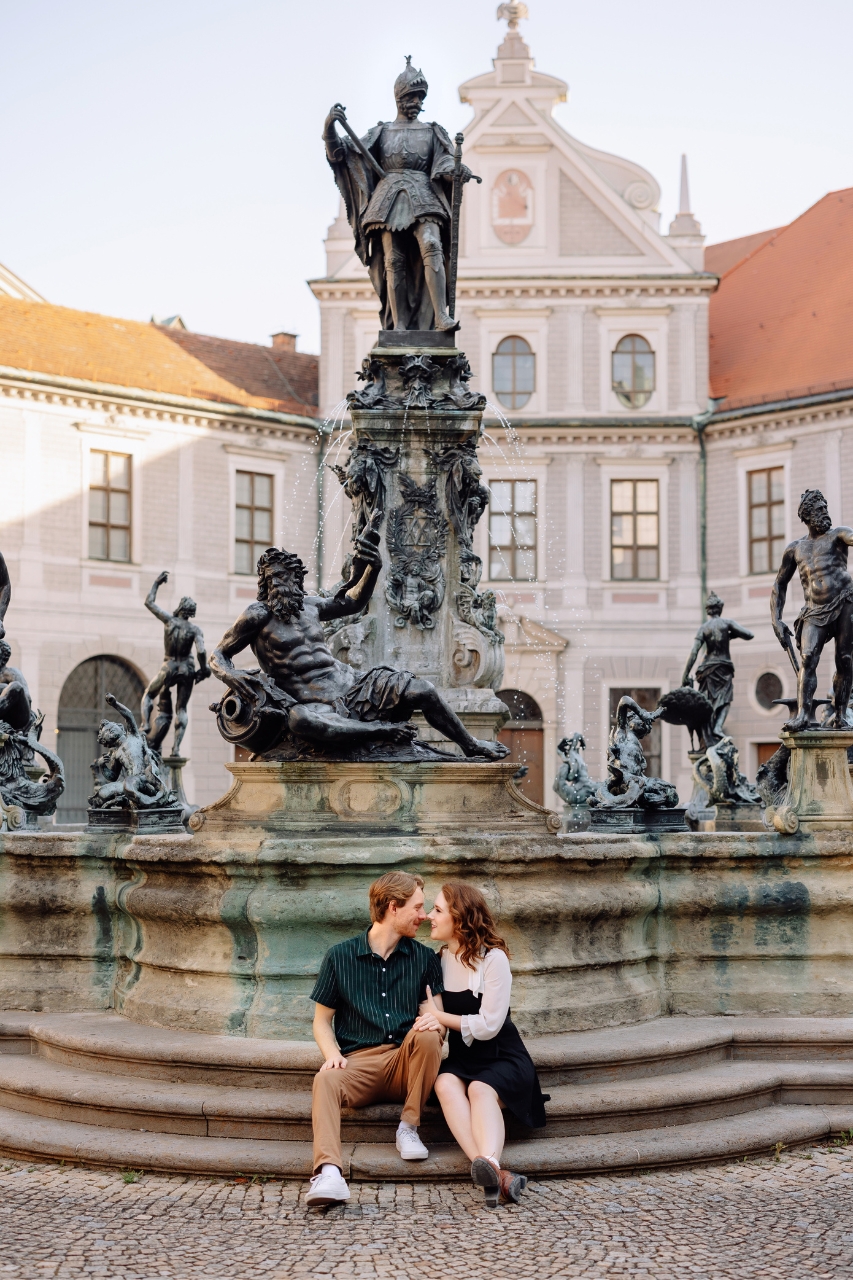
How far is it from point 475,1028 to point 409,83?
23.3 ft

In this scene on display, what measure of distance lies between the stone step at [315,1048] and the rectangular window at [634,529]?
24.5 m

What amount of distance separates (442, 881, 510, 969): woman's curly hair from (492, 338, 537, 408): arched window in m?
26.8

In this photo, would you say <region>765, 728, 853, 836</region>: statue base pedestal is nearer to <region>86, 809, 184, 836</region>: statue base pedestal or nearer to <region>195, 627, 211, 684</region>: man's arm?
<region>86, 809, 184, 836</region>: statue base pedestal

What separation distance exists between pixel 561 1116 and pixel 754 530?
26218 mm

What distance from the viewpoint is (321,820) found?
279 inches

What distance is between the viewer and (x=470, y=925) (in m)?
5.52

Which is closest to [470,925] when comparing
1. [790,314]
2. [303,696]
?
[303,696]

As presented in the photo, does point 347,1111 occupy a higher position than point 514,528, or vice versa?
point 514,528

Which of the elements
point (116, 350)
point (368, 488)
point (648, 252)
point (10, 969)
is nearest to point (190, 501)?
point (116, 350)

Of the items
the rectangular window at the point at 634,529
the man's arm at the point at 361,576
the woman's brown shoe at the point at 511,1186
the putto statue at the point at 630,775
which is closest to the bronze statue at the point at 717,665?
the putto statue at the point at 630,775

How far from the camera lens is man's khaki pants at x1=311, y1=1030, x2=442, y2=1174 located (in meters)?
5.30

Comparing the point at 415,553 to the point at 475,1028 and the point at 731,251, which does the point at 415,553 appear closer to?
the point at 475,1028

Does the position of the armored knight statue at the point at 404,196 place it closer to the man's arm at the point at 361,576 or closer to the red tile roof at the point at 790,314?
the man's arm at the point at 361,576

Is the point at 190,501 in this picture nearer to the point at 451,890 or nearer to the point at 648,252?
the point at 648,252
